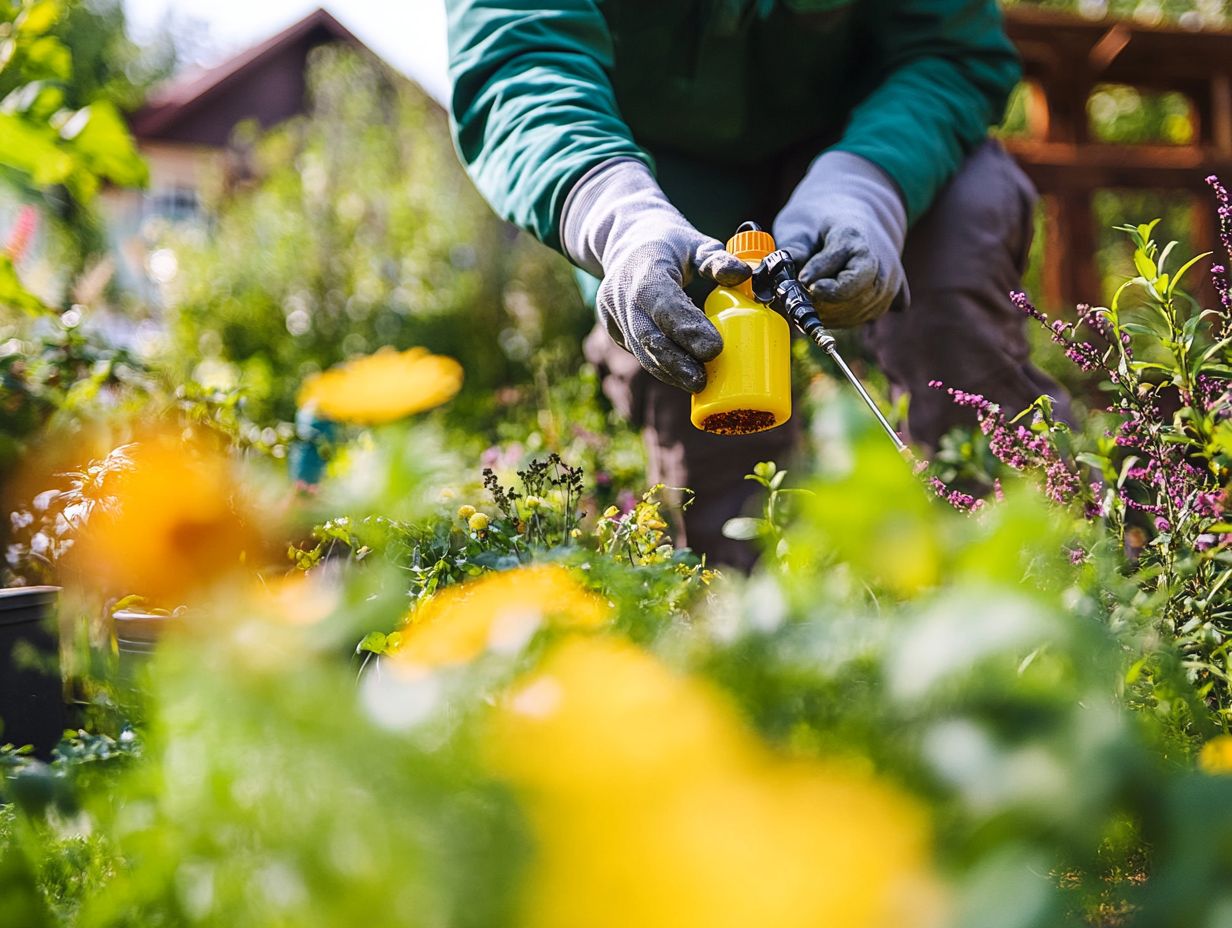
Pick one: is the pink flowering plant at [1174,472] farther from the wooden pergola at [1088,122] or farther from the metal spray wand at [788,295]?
the wooden pergola at [1088,122]

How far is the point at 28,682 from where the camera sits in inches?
59.1

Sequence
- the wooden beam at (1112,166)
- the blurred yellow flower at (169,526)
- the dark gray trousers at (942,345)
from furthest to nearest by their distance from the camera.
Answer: the wooden beam at (1112,166) < the dark gray trousers at (942,345) < the blurred yellow flower at (169,526)

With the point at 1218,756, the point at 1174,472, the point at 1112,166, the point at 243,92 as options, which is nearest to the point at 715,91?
the point at 1174,472

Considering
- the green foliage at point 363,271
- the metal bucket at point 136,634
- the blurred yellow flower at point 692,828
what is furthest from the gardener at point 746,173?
the green foliage at point 363,271

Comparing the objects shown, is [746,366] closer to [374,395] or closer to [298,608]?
[374,395]

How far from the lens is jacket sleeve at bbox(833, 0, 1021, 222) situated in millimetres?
1914

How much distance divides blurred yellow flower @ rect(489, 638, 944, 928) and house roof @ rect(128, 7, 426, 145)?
63.0ft

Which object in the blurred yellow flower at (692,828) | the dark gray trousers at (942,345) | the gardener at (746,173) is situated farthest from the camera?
the dark gray trousers at (942,345)

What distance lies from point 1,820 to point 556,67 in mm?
1424

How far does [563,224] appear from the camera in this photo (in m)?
1.73

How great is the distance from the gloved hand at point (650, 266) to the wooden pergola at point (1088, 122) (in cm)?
495

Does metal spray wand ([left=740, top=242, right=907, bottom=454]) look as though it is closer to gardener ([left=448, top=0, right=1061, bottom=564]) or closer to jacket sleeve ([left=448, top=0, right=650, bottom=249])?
gardener ([left=448, top=0, right=1061, bottom=564])

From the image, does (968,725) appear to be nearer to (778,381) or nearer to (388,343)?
(778,381)

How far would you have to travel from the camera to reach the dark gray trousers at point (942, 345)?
6.66 ft
